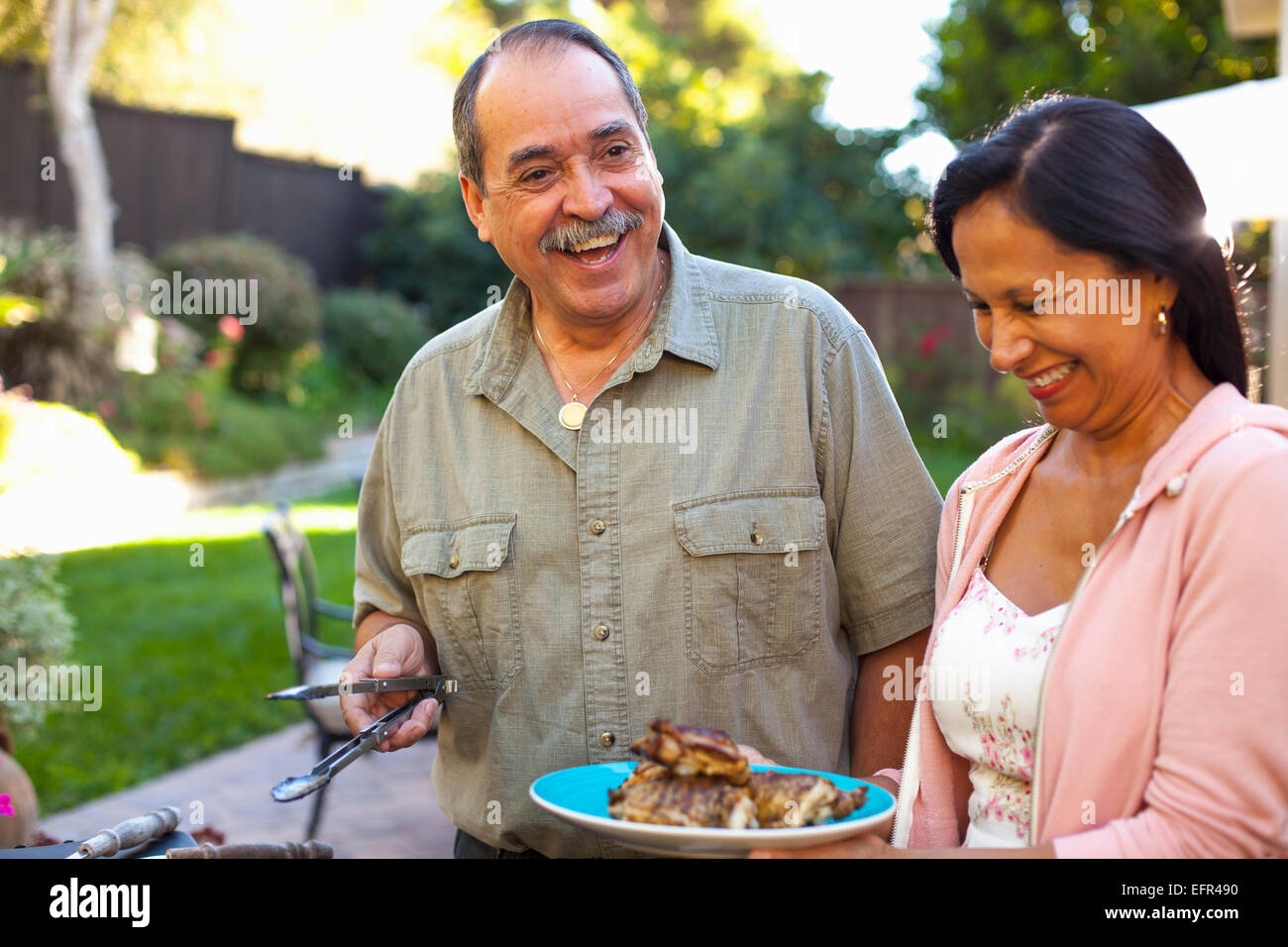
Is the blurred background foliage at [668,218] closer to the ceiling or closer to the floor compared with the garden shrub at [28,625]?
closer to the ceiling

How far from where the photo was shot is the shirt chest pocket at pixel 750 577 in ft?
6.72

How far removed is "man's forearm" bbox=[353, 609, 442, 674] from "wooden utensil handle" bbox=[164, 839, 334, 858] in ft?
1.47

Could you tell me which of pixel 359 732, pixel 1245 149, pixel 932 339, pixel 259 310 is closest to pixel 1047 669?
pixel 359 732

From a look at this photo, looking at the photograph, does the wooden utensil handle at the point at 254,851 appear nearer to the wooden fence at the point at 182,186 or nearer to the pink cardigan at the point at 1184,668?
the pink cardigan at the point at 1184,668

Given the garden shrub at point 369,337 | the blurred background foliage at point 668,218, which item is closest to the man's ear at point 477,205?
the blurred background foliage at point 668,218

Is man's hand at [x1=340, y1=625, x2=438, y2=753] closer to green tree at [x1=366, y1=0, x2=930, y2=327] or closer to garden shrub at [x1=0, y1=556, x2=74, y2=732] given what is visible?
garden shrub at [x1=0, y1=556, x2=74, y2=732]

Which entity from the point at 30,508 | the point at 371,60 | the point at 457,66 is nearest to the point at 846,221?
the point at 457,66

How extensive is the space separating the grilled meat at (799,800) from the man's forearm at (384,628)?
36.5 inches

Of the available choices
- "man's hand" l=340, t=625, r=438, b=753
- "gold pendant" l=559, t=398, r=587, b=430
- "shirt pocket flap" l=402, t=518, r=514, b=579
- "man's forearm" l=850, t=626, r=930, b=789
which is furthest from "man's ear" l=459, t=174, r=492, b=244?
"man's forearm" l=850, t=626, r=930, b=789

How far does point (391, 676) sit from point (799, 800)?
35.0 inches

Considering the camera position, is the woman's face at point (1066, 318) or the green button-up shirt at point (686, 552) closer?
the woman's face at point (1066, 318)

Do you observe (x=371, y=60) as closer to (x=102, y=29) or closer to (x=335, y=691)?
(x=102, y=29)

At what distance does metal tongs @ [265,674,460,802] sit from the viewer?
1460 millimetres
